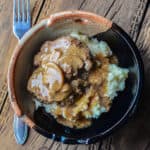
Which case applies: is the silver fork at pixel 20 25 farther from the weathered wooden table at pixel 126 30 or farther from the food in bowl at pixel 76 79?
the food in bowl at pixel 76 79

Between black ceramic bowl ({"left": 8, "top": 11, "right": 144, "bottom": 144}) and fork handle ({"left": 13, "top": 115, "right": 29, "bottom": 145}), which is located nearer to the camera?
black ceramic bowl ({"left": 8, "top": 11, "right": 144, "bottom": 144})

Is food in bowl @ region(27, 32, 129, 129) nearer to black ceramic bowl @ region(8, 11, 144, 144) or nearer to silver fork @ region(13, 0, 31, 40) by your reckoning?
black ceramic bowl @ region(8, 11, 144, 144)

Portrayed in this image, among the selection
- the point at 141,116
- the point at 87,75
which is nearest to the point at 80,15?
the point at 87,75

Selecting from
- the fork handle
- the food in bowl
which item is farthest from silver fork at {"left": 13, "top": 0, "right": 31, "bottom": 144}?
the food in bowl

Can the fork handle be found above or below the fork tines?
below

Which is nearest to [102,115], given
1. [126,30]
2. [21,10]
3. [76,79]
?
[76,79]
